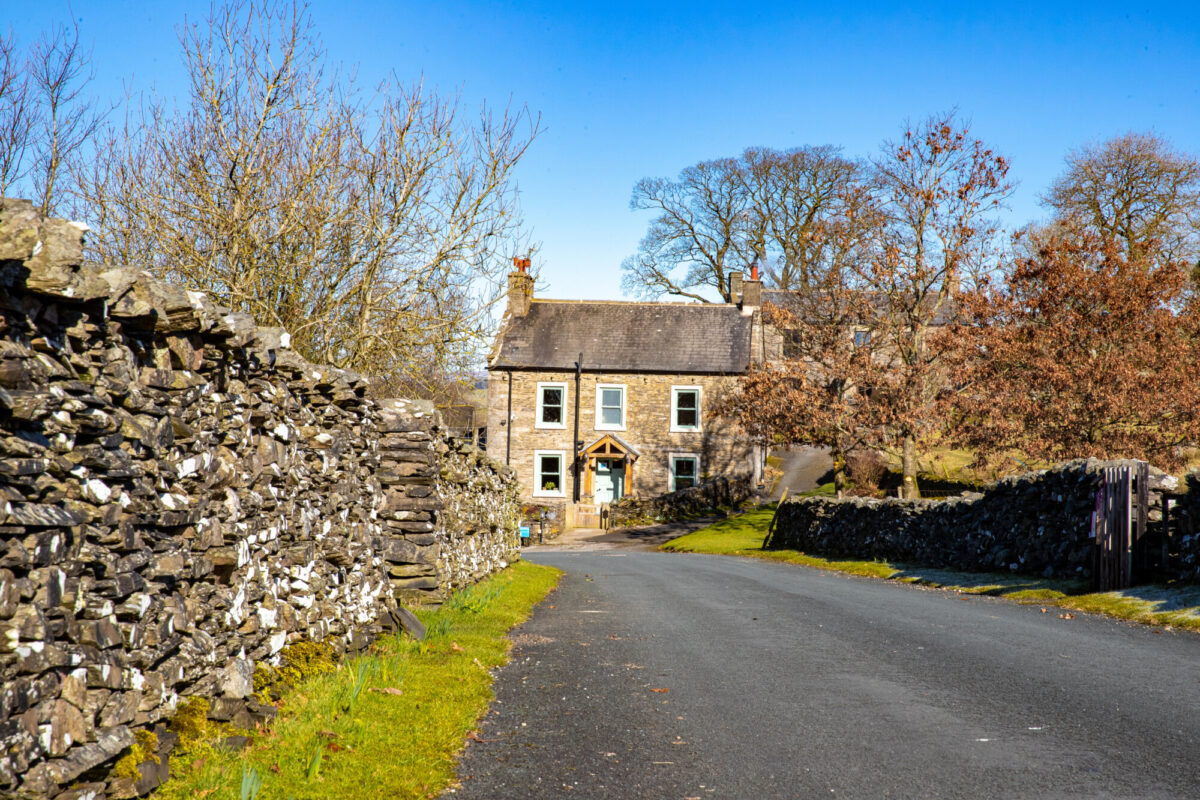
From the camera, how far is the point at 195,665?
5137mm

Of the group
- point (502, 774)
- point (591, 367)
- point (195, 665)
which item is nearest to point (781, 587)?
point (502, 774)

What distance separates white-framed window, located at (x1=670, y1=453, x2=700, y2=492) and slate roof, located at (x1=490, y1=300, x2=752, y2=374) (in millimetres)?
4074

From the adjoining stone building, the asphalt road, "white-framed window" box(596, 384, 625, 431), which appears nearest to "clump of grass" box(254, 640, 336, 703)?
the asphalt road

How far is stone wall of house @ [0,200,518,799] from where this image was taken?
352 centimetres

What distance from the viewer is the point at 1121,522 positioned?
14148mm

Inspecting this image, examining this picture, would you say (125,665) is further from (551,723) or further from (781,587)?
(781,587)

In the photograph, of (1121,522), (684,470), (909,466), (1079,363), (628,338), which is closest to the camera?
(1121,522)

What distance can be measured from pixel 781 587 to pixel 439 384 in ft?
26.4

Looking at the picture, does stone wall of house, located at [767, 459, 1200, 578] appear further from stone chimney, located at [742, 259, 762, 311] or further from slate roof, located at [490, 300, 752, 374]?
stone chimney, located at [742, 259, 762, 311]

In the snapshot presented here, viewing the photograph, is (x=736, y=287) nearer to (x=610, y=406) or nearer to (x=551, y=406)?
(x=610, y=406)


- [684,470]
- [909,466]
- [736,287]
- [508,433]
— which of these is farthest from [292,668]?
[736,287]

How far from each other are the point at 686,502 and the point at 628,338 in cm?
846

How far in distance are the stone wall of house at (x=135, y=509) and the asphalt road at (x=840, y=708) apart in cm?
180

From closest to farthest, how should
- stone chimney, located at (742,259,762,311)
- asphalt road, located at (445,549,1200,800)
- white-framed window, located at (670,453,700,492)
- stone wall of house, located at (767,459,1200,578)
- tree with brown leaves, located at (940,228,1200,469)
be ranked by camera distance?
asphalt road, located at (445,549,1200,800) → stone wall of house, located at (767,459,1200,578) → tree with brown leaves, located at (940,228,1200,469) → white-framed window, located at (670,453,700,492) → stone chimney, located at (742,259,762,311)
